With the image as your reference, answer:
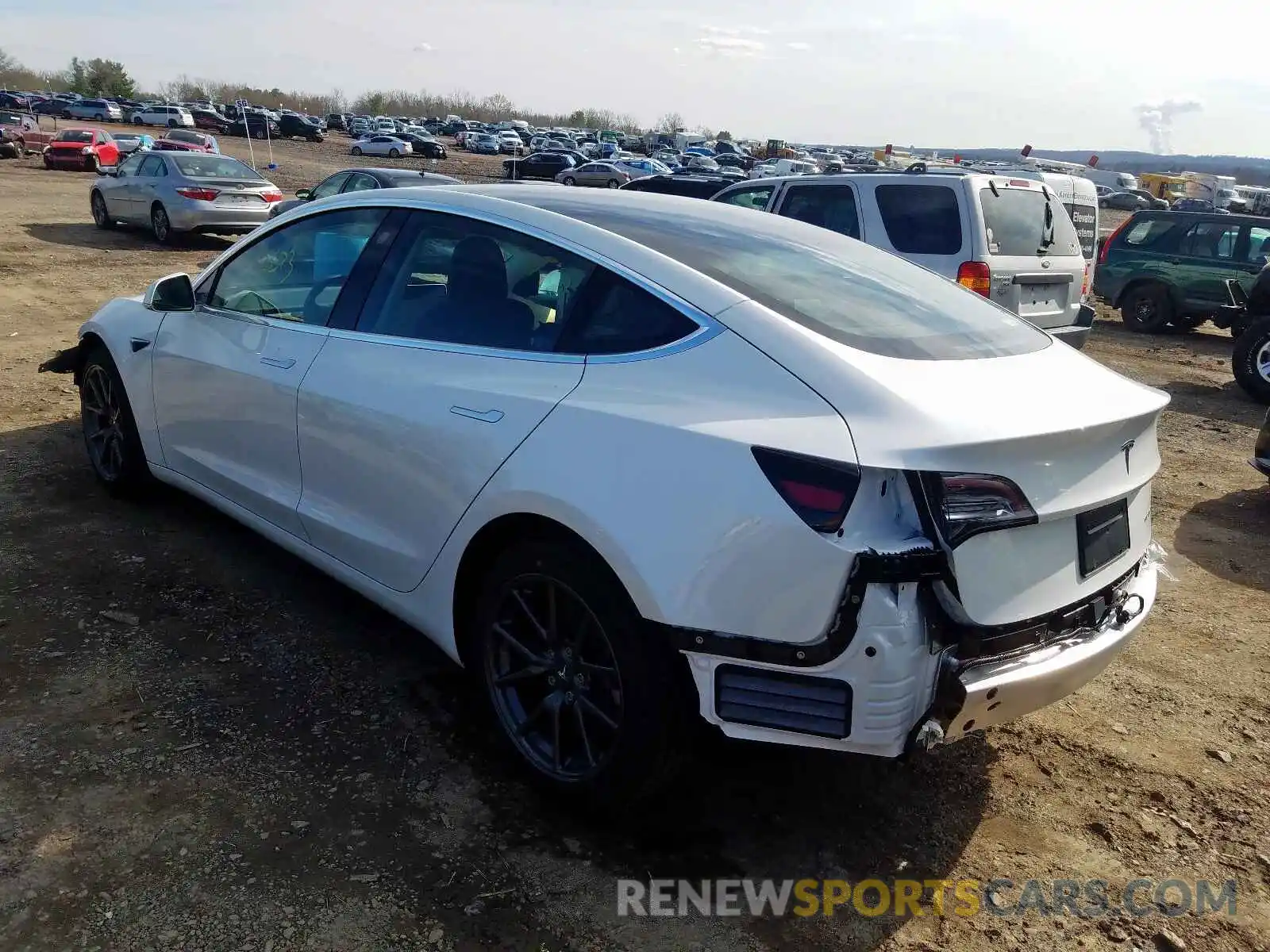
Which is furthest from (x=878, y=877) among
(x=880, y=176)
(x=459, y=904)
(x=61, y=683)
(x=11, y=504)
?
(x=880, y=176)

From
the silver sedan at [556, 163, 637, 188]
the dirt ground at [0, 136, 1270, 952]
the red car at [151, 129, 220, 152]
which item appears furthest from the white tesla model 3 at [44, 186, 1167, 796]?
the silver sedan at [556, 163, 637, 188]

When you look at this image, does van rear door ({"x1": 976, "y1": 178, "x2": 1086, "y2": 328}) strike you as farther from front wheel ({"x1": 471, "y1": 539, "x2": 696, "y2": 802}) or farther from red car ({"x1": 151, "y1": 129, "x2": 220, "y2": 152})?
red car ({"x1": 151, "y1": 129, "x2": 220, "y2": 152})

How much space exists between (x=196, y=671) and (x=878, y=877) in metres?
2.43

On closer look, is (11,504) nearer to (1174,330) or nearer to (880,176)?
(880,176)

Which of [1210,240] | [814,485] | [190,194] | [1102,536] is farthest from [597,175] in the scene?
[814,485]

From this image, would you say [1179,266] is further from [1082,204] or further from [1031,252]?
[1031,252]

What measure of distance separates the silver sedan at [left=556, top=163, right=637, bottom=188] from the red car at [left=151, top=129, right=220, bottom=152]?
39.4ft

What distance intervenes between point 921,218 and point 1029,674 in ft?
21.6

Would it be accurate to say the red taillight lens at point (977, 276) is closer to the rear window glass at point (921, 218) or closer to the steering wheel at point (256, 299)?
the rear window glass at point (921, 218)

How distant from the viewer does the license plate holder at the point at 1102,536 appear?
2465mm

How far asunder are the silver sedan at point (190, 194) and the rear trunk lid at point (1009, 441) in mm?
15509

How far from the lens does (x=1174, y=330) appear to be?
13734 mm

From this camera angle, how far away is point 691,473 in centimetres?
230

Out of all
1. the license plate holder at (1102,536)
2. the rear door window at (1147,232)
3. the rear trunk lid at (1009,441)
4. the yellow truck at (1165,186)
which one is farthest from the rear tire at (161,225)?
the yellow truck at (1165,186)
